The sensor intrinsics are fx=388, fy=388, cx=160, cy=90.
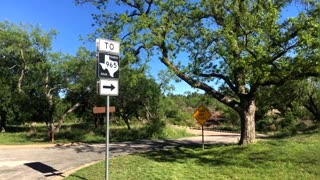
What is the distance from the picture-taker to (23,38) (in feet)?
102

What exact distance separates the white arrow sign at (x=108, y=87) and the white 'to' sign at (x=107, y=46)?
0.75 meters

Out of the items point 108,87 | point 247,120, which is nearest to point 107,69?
point 108,87

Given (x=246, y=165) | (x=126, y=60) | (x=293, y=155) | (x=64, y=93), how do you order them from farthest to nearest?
(x=64, y=93) → (x=126, y=60) → (x=293, y=155) → (x=246, y=165)

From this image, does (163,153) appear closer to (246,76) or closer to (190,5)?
(246,76)

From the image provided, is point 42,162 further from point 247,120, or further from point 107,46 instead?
point 247,120

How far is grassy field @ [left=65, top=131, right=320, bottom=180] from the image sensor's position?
1162 centimetres

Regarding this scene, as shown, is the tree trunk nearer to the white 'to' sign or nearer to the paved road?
the paved road

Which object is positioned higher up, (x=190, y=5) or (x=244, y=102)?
(x=190, y=5)

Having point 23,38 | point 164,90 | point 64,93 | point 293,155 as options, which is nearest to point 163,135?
point 164,90

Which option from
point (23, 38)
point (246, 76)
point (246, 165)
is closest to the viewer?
point (246, 165)

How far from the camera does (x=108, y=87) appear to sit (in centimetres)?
971

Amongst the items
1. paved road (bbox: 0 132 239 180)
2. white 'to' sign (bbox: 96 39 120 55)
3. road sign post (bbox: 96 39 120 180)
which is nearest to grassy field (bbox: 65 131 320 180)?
paved road (bbox: 0 132 239 180)

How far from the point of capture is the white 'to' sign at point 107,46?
31.5 ft

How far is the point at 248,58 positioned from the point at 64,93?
23715 mm
